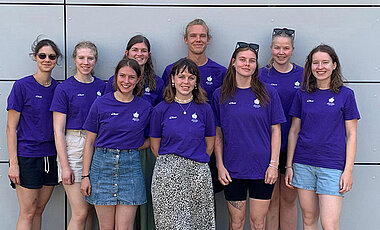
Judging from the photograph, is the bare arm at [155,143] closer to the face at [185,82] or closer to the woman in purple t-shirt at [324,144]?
the face at [185,82]

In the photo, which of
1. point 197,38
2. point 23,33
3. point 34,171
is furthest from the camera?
point 23,33

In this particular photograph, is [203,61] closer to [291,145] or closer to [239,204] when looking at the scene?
[291,145]

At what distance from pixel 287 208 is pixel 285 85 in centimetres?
115

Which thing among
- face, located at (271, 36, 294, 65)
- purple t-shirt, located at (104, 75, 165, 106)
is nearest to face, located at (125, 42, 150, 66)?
purple t-shirt, located at (104, 75, 165, 106)

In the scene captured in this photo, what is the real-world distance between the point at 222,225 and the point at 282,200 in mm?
698

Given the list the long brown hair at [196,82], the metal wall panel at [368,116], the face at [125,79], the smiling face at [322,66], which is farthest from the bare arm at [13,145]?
the metal wall panel at [368,116]

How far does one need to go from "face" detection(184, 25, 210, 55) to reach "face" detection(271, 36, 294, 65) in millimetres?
639

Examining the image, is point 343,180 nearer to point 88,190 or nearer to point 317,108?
point 317,108

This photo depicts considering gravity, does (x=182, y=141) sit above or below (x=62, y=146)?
above

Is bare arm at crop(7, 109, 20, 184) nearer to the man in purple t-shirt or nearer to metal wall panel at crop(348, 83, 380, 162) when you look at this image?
the man in purple t-shirt

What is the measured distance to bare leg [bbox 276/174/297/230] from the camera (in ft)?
14.1

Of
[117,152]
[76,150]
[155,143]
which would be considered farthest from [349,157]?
[76,150]

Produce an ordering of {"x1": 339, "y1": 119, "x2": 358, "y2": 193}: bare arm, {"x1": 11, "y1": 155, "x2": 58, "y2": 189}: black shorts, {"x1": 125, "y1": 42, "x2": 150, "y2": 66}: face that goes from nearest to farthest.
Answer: {"x1": 339, "y1": 119, "x2": 358, "y2": 193}: bare arm
{"x1": 11, "y1": 155, "x2": 58, "y2": 189}: black shorts
{"x1": 125, "y1": 42, "x2": 150, "y2": 66}: face

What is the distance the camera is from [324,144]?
3758 millimetres
